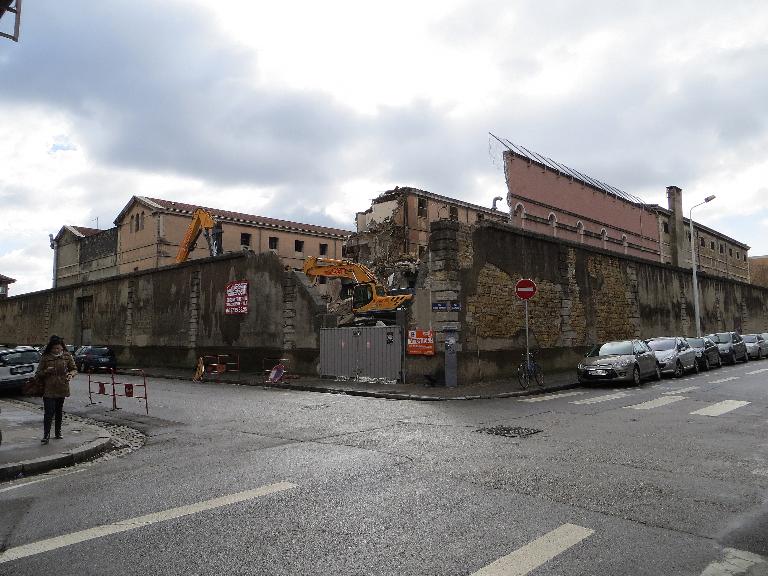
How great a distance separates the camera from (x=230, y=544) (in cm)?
446

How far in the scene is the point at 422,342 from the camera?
17.8 m

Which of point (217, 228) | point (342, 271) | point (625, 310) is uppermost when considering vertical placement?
point (217, 228)

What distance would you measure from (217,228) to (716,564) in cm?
3181

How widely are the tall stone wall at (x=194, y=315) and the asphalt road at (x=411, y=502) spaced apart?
1243 centimetres

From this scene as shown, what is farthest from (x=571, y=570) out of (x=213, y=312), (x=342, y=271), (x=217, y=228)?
(x=217, y=228)

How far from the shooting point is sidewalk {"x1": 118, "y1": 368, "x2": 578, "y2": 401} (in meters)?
15.6

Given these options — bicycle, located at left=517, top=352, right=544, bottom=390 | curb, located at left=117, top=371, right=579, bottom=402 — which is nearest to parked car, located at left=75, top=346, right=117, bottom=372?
curb, located at left=117, top=371, right=579, bottom=402

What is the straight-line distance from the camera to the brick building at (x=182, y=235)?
50.2 m

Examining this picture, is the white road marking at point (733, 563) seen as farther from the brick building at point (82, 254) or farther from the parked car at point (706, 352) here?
the brick building at point (82, 254)

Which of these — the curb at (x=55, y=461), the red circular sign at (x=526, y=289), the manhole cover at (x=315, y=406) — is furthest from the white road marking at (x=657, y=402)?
the curb at (x=55, y=461)

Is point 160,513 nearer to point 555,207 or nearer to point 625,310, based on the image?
point 625,310

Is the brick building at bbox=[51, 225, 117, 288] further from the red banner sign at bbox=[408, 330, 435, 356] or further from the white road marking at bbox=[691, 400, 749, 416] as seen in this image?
the white road marking at bbox=[691, 400, 749, 416]

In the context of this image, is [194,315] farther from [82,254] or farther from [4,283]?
[4,283]

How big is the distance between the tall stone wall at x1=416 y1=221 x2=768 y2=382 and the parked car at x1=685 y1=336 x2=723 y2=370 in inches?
126
